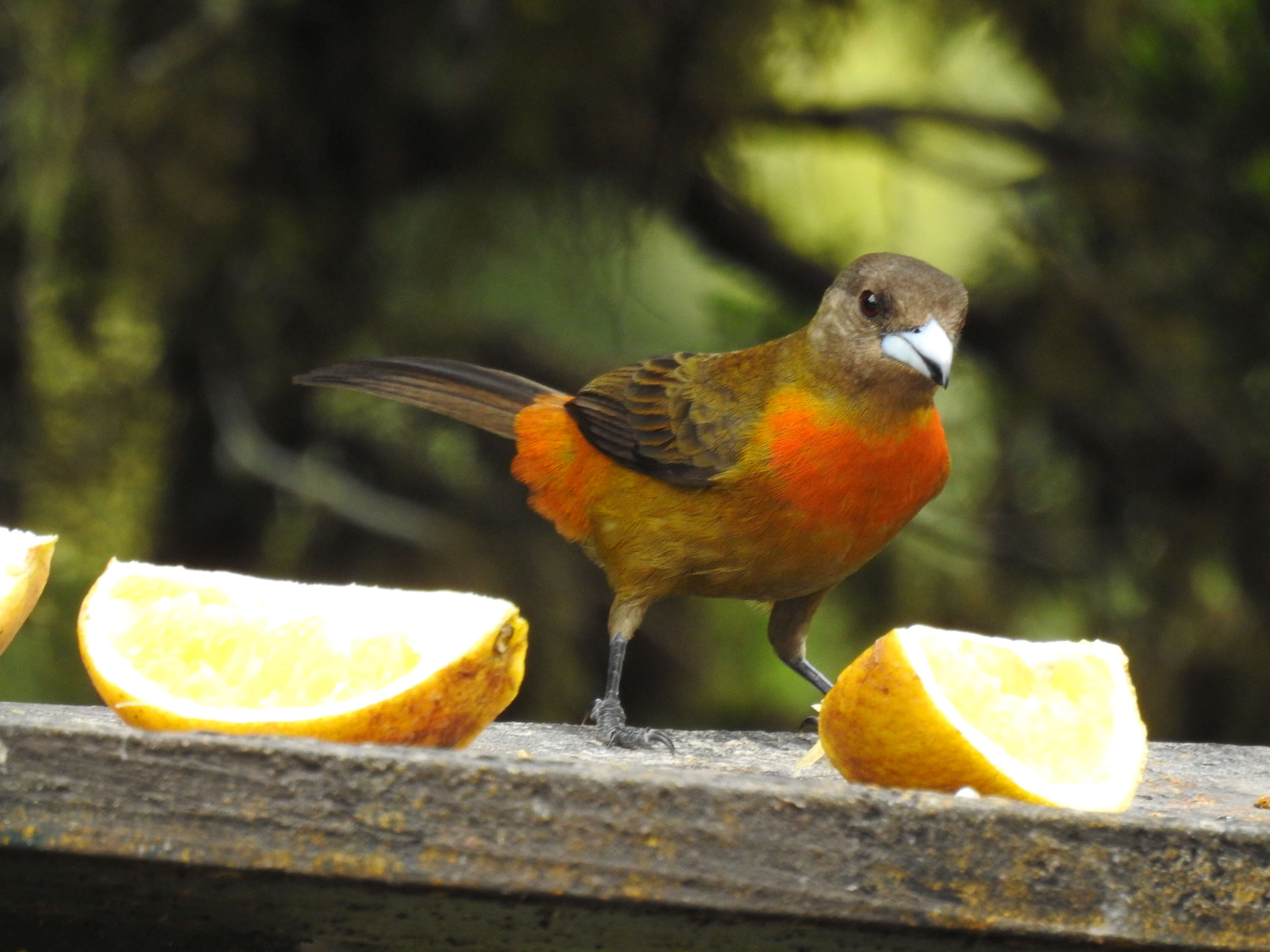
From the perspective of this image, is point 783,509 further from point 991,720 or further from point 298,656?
point 298,656

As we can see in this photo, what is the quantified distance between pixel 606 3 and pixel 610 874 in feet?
7.91

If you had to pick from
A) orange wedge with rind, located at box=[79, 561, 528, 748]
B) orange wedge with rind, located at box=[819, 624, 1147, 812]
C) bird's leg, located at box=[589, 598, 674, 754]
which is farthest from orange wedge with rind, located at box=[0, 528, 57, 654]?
bird's leg, located at box=[589, 598, 674, 754]

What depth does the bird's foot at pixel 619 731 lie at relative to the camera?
226cm

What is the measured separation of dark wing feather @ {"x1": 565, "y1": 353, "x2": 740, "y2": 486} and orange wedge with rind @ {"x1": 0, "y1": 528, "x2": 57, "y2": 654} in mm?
Result: 1322

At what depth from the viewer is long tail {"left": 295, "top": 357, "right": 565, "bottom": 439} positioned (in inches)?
117

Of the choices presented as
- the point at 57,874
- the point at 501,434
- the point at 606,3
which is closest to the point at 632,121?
the point at 606,3

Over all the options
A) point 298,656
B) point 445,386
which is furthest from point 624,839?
point 445,386

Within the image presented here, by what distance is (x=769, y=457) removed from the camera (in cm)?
265

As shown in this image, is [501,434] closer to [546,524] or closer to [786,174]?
[546,524]

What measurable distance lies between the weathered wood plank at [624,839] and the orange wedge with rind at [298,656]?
204mm

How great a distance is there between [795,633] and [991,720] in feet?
4.67

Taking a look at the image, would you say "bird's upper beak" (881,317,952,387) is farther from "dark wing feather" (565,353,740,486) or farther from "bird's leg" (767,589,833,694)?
"bird's leg" (767,589,833,694)

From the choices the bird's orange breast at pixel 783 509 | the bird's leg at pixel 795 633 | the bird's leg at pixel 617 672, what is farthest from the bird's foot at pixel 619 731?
the bird's leg at pixel 795 633

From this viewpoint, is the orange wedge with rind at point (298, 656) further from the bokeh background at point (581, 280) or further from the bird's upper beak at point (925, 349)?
the bokeh background at point (581, 280)
